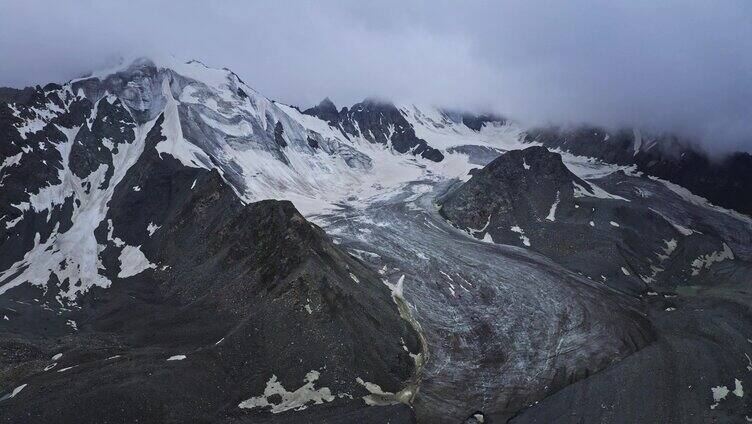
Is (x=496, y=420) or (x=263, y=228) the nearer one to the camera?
(x=496, y=420)

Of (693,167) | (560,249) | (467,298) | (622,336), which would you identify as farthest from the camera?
(693,167)

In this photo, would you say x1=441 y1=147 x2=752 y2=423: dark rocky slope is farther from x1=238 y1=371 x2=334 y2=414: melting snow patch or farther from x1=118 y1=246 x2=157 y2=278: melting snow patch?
x1=118 y1=246 x2=157 y2=278: melting snow patch

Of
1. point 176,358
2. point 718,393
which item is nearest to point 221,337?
point 176,358

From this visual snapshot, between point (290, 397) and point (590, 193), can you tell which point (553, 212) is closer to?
point (590, 193)

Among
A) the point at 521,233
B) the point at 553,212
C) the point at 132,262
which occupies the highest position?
the point at 553,212

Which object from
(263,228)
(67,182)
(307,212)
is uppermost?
(263,228)

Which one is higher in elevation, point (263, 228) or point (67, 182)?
point (263, 228)

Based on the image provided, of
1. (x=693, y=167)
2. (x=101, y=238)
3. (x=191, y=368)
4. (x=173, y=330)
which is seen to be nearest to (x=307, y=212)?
(x=101, y=238)

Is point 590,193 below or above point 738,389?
below

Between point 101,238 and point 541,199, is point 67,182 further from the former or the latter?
point 541,199
